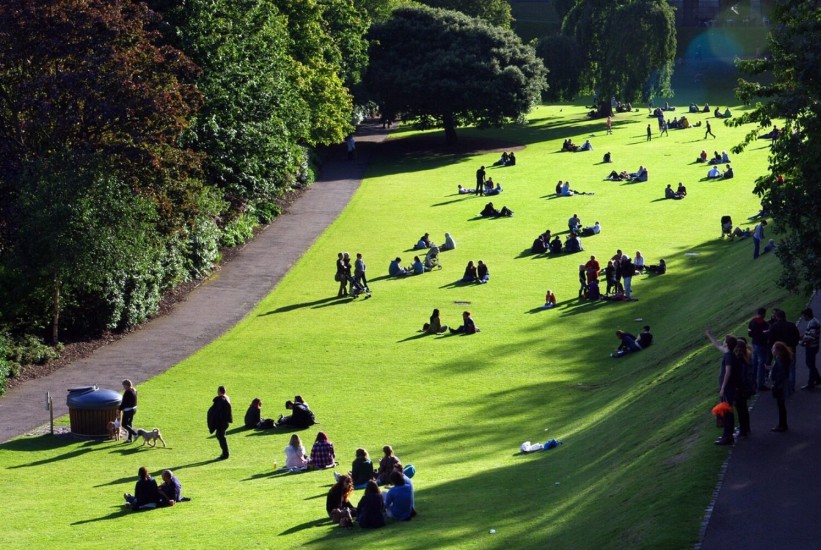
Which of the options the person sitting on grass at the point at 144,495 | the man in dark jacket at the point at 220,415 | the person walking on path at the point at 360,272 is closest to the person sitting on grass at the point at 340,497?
the person sitting on grass at the point at 144,495

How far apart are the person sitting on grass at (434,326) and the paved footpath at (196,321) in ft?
23.3

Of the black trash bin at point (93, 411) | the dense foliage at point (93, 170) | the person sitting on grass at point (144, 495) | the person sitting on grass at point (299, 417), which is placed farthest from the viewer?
the dense foliage at point (93, 170)

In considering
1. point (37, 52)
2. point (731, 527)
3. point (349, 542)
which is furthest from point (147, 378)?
point (731, 527)

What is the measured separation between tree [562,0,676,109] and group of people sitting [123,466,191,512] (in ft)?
222

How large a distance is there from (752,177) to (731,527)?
49861mm

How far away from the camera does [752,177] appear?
208 feet

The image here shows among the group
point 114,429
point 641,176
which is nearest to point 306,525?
point 114,429

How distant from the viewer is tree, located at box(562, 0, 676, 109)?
8481cm

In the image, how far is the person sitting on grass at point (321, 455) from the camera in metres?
25.8

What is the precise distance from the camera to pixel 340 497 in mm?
21000

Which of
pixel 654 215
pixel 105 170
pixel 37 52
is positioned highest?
pixel 37 52

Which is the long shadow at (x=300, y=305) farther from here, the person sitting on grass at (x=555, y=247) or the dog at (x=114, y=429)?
the dog at (x=114, y=429)

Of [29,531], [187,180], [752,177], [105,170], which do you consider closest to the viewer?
[29,531]

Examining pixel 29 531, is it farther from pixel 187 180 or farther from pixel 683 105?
pixel 683 105
